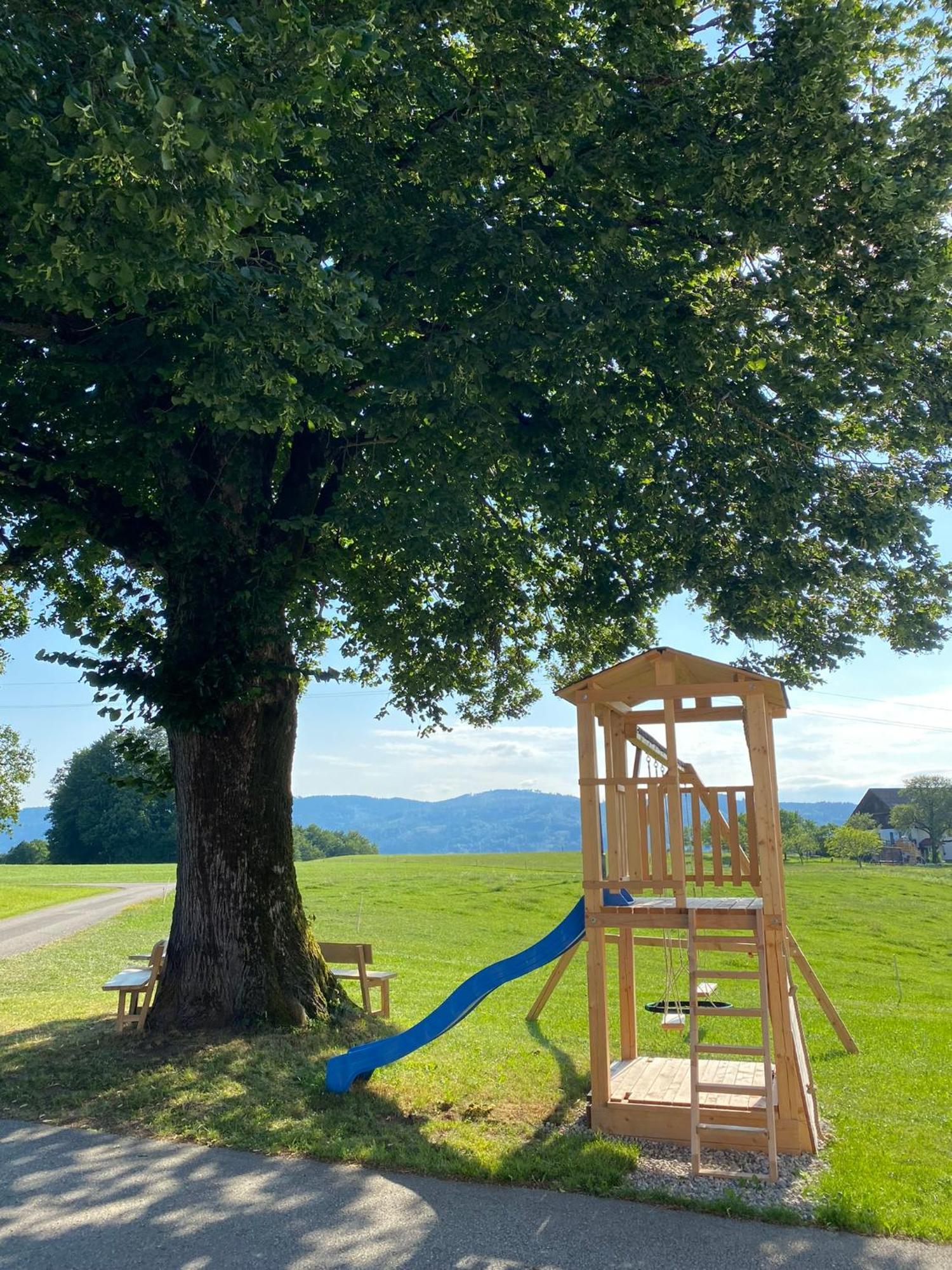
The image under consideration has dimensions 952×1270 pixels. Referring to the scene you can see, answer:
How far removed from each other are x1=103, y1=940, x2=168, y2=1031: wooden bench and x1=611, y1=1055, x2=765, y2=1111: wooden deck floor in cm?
578

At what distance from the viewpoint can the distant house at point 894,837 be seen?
104250 millimetres

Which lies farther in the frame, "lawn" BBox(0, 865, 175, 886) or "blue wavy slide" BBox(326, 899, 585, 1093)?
"lawn" BBox(0, 865, 175, 886)

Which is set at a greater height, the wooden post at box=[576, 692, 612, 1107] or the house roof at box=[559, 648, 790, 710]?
the house roof at box=[559, 648, 790, 710]

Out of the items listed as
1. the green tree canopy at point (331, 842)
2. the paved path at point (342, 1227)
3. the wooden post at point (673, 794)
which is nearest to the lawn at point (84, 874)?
the paved path at point (342, 1227)

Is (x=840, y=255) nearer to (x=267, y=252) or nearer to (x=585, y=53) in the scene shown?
(x=585, y=53)

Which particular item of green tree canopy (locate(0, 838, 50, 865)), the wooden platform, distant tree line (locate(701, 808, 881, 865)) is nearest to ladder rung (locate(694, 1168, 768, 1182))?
the wooden platform

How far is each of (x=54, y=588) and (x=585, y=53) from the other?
463 inches

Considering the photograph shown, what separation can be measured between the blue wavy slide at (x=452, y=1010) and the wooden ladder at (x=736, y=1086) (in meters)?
1.33

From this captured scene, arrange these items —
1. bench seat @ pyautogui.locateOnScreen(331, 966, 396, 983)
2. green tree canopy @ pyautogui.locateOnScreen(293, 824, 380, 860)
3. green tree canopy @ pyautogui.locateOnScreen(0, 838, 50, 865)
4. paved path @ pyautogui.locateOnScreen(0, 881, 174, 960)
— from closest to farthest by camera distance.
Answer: bench seat @ pyautogui.locateOnScreen(331, 966, 396, 983)
paved path @ pyautogui.locateOnScreen(0, 881, 174, 960)
green tree canopy @ pyautogui.locateOnScreen(0, 838, 50, 865)
green tree canopy @ pyautogui.locateOnScreen(293, 824, 380, 860)

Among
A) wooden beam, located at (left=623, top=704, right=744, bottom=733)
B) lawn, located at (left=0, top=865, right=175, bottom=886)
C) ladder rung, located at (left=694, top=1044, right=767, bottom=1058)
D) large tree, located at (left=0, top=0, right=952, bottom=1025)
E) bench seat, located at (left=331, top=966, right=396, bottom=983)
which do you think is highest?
large tree, located at (left=0, top=0, right=952, bottom=1025)

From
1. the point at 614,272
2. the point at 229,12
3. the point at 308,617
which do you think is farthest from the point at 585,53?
the point at 308,617

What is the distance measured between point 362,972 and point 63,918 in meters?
22.7

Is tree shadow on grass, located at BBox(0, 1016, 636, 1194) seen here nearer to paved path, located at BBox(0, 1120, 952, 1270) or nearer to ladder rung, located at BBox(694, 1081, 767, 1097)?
paved path, located at BBox(0, 1120, 952, 1270)

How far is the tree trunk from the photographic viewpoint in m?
11.6
